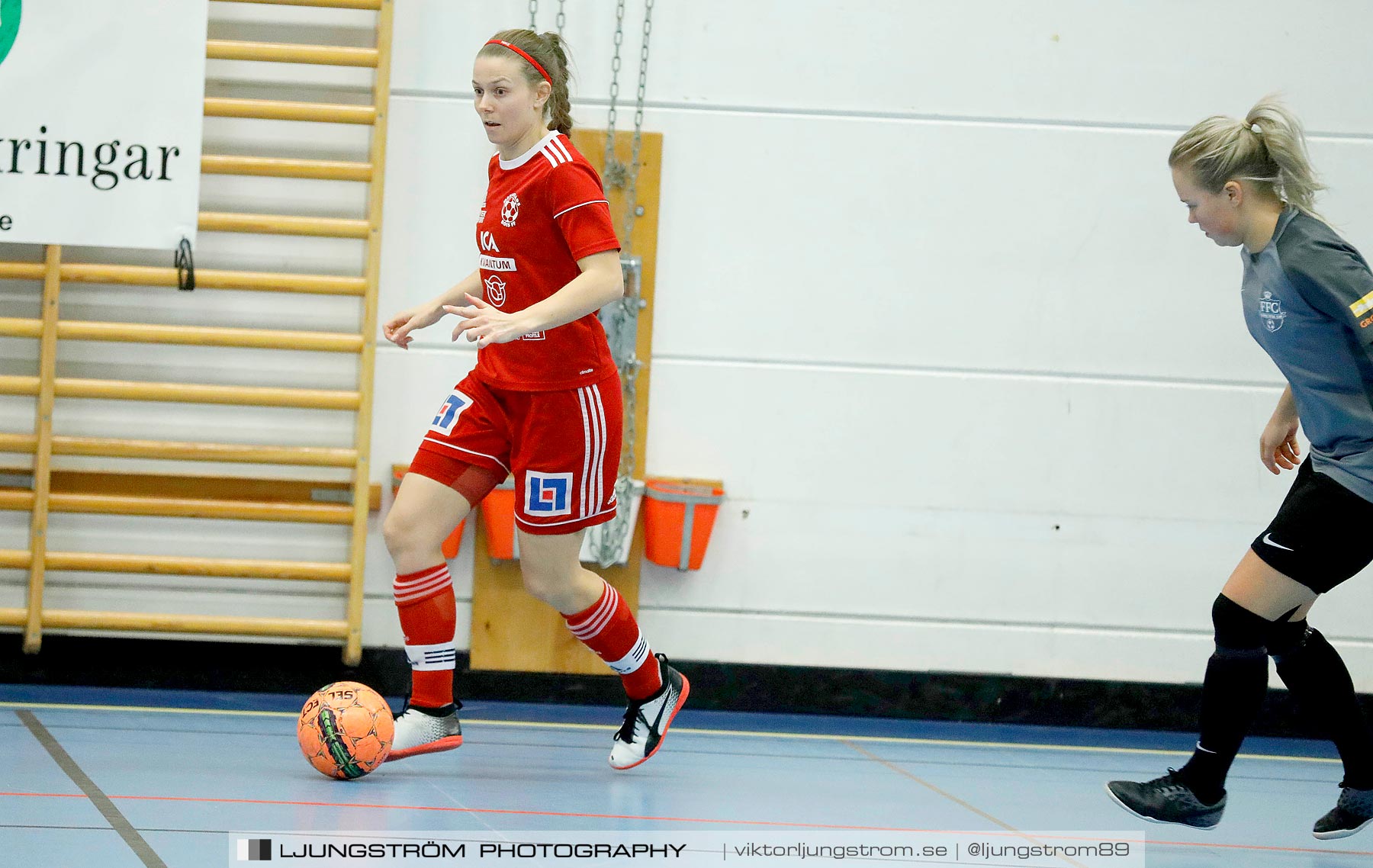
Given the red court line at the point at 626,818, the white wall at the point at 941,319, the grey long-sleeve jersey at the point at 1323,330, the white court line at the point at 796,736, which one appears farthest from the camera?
the white wall at the point at 941,319

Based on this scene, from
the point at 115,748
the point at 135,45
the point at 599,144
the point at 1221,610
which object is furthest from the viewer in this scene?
the point at 599,144

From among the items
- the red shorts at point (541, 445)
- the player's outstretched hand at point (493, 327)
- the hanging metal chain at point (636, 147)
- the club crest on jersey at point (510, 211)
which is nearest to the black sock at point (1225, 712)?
the red shorts at point (541, 445)

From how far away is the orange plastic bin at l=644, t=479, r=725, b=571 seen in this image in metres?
4.16

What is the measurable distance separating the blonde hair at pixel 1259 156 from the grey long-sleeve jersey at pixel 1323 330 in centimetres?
6

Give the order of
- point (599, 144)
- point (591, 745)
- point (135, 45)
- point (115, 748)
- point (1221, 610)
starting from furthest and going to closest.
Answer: point (599, 144), point (135, 45), point (591, 745), point (115, 748), point (1221, 610)

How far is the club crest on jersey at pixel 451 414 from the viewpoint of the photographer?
3.13 m

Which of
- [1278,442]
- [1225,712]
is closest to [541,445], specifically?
[1225,712]

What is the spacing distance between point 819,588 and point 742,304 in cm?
99

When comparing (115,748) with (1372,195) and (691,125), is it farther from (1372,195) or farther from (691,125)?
(1372,195)

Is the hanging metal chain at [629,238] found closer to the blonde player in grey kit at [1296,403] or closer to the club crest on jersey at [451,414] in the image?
the club crest on jersey at [451,414]

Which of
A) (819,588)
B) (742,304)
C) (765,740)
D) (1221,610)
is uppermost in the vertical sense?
(742,304)

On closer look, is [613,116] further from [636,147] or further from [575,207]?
[575,207]

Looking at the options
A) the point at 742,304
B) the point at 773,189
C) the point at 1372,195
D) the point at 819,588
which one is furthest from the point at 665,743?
the point at 1372,195

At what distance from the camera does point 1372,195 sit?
442cm
